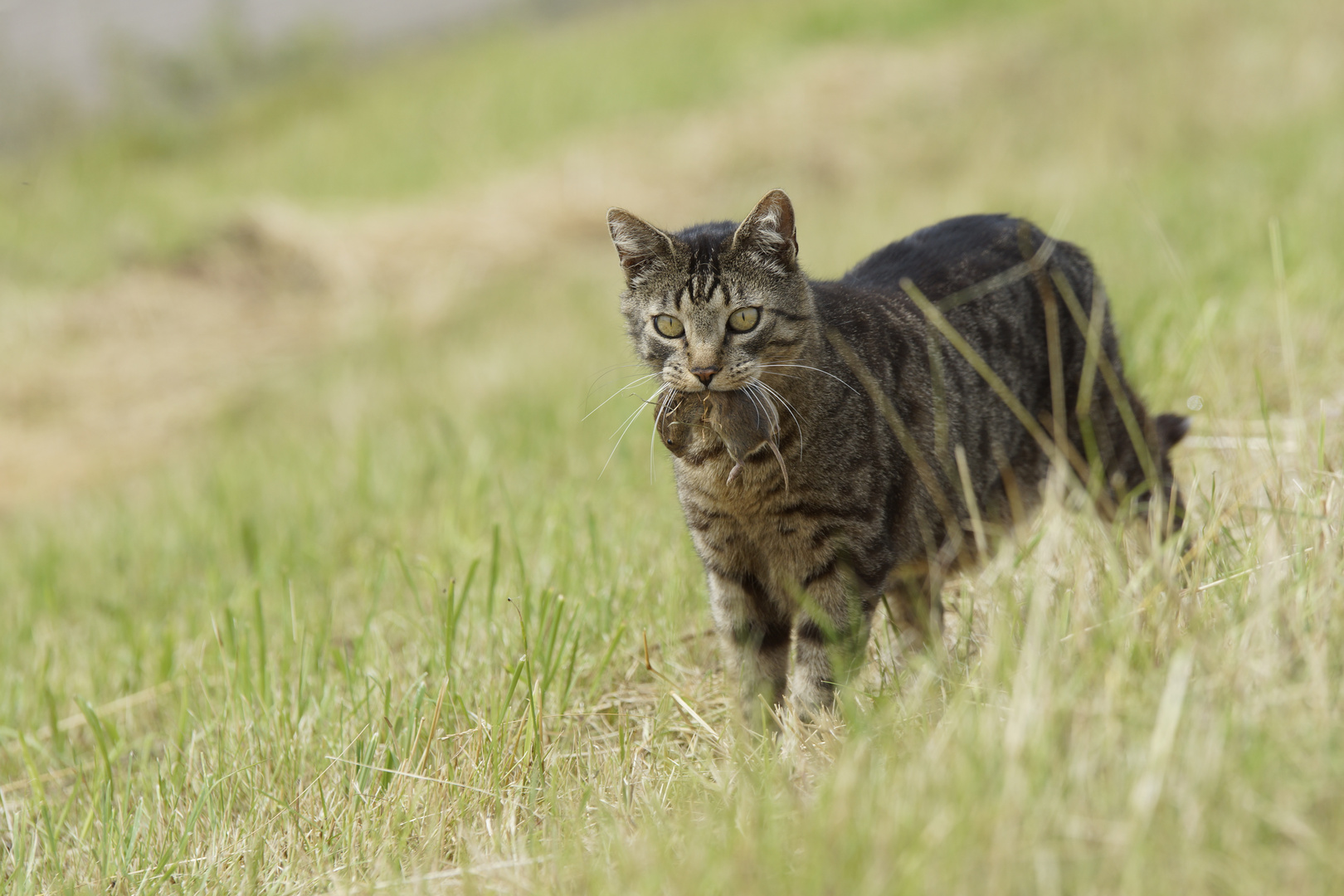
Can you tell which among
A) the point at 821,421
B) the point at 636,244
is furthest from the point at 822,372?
the point at 636,244

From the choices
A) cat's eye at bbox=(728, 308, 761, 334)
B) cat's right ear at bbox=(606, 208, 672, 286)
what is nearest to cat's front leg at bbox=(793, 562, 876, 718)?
cat's eye at bbox=(728, 308, 761, 334)

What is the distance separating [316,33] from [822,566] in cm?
1410

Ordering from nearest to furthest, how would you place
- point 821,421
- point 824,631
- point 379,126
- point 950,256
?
point 824,631 → point 821,421 → point 950,256 → point 379,126

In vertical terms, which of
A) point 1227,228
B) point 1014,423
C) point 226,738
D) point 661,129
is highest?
point 661,129

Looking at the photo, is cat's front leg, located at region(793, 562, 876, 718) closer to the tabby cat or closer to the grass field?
the tabby cat

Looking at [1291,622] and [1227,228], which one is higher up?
[1227,228]

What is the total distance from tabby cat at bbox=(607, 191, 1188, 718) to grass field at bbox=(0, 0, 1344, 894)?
164 millimetres

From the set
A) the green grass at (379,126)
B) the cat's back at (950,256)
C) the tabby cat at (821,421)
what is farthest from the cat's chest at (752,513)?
the green grass at (379,126)

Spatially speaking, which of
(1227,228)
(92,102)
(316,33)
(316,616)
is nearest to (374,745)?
(316,616)

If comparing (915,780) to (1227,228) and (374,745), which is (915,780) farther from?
(1227,228)

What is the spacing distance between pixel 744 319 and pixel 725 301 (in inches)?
2.2

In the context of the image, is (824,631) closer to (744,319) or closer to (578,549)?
(744,319)

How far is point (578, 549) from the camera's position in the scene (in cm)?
319

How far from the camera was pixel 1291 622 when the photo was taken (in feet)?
4.88
